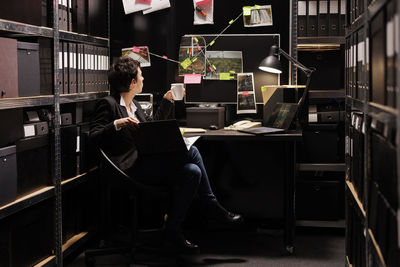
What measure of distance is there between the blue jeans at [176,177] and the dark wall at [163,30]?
3.13 ft

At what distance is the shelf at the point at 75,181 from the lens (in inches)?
127

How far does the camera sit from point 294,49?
380 centimetres

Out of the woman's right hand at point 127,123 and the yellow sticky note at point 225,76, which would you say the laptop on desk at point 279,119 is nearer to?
the yellow sticky note at point 225,76

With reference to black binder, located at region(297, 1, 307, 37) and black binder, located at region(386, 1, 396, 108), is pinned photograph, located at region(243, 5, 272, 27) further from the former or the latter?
black binder, located at region(386, 1, 396, 108)

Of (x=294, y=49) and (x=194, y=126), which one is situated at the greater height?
(x=294, y=49)

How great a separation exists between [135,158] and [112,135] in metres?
0.19

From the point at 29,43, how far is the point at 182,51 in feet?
4.68

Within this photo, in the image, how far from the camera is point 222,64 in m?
3.97

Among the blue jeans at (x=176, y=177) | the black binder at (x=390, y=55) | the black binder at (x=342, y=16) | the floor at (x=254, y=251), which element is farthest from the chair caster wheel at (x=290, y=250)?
the black binder at (x=390, y=55)

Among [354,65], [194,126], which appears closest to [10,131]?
Answer: [194,126]

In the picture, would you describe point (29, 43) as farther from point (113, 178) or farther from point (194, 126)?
point (194, 126)

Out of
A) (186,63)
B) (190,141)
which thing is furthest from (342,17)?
(190,141)

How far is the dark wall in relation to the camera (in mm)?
3960

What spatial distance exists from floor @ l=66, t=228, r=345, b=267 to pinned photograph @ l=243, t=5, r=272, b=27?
4.82 feet
